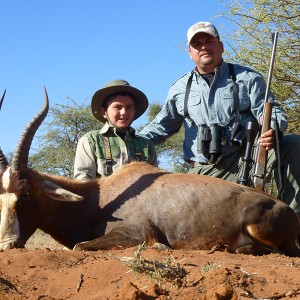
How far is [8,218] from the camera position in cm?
550

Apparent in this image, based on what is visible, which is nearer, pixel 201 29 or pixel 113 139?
pixel 113 139

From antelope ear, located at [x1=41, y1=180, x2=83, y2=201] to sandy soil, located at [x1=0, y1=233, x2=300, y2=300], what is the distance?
133cm

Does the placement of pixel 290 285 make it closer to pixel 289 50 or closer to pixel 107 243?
pixel 107 243

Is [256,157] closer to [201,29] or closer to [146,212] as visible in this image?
[146,212]

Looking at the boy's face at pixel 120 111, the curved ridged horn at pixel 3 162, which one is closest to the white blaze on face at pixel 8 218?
the curved ridged horn at pixel 3 162

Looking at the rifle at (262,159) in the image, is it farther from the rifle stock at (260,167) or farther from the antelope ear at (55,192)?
the antelope ear at (55,192)

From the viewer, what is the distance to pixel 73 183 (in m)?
6.21

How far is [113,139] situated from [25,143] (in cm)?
161

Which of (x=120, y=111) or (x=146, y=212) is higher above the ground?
(x=120, y=111)

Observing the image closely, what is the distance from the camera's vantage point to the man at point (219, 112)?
715 centimetres

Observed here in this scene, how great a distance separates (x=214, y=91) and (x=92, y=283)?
4.11 m

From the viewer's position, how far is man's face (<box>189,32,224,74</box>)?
24.4 ft

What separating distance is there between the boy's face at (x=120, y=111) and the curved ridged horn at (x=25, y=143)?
1.38 metres

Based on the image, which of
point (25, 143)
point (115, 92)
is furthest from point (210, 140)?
point (25, 143)
